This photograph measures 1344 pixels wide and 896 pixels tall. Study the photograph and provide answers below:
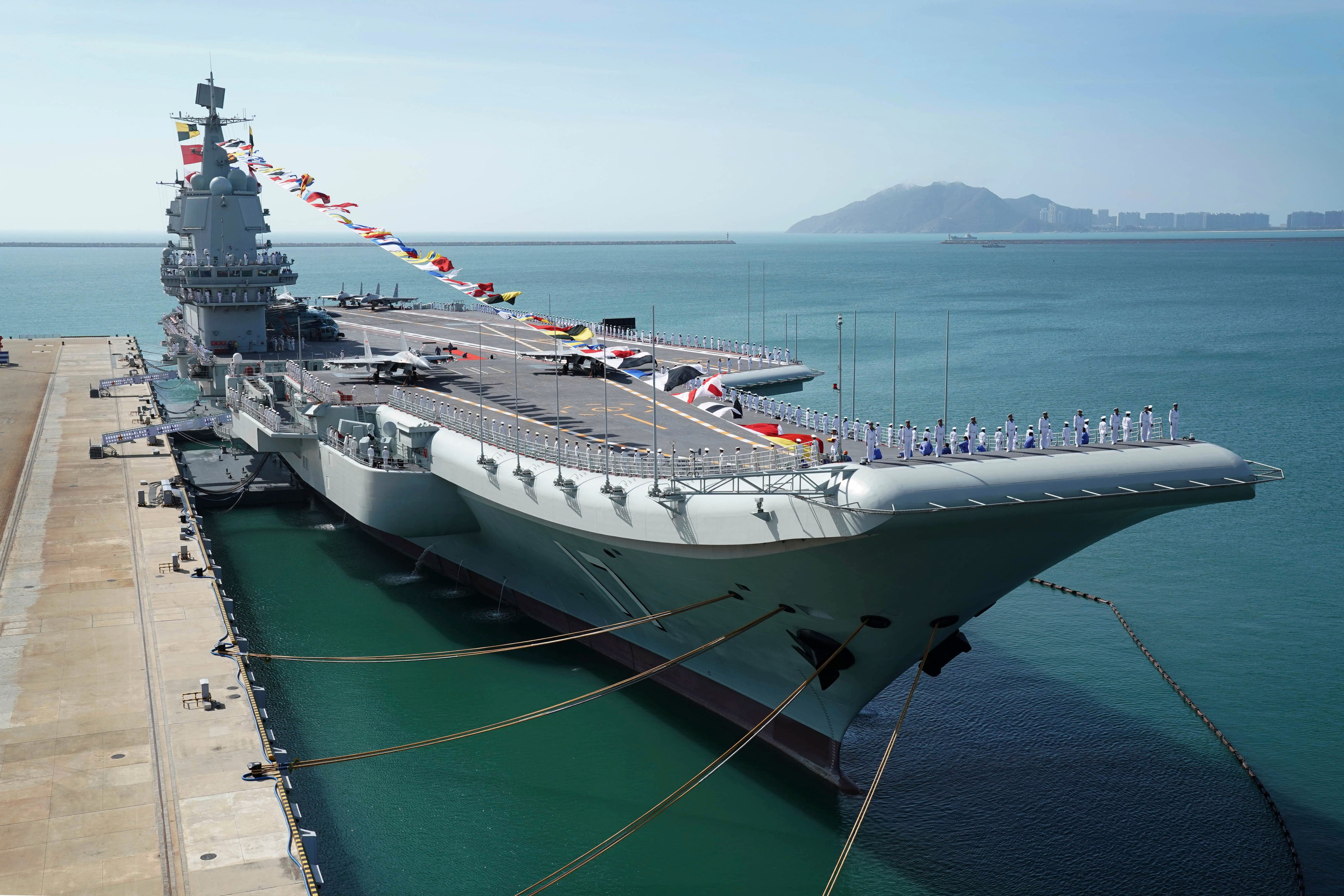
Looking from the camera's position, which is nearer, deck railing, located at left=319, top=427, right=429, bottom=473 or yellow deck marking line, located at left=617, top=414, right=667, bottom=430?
yellow deck marking line, located at left=617, top=414, right=667, bottom=430

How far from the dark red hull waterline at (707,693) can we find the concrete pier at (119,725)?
7177 mm

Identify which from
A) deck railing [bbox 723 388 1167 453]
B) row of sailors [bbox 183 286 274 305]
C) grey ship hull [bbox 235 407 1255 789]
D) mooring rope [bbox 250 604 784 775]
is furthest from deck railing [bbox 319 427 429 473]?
row of sailors [bbox 183 286 274 305]

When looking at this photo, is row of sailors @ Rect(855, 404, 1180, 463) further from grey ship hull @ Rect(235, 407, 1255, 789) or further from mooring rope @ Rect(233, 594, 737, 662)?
mooring rope @ Rect(233, 594, 737, 662)

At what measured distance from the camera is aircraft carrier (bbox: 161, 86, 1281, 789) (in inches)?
645

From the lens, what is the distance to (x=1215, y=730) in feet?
73.7

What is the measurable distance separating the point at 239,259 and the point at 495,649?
24.8 m

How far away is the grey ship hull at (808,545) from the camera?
16031 millimetres

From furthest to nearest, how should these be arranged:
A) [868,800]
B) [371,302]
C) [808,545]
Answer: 1. [371,302]
2. [868,800]
3. [808,545]

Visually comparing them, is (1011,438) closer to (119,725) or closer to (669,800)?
(669,800)

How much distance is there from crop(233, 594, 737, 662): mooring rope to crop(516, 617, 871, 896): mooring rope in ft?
6.68

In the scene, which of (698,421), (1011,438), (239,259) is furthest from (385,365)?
(1011,438)

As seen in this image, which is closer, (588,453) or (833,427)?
(588,453)

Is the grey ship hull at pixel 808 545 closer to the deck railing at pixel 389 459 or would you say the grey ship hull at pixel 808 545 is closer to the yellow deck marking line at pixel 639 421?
the deck railing at pixel 389 459

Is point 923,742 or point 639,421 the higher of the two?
point 639,421
